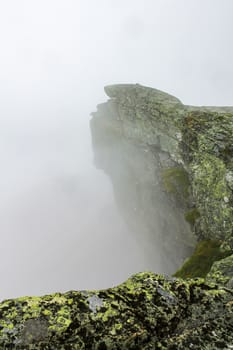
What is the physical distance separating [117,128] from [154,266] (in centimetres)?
4630

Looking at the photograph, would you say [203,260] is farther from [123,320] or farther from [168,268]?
[168,268]

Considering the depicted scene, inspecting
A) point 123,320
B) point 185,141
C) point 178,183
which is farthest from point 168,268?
point 123,320

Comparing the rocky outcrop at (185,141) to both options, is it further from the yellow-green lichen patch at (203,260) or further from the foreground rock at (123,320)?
the foreground rock at (123,320)

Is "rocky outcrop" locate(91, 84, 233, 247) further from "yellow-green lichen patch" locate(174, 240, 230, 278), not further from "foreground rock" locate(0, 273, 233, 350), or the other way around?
"foreground rock" locate(0, 273, 233, 350)

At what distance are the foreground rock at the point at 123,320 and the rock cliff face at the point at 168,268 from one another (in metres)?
0.03

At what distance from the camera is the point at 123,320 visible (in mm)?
10656

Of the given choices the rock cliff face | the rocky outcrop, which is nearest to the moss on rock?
the rocky outcrop

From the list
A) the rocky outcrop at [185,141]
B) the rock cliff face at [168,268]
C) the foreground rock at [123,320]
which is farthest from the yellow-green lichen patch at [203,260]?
the foreground rock at [123,320]

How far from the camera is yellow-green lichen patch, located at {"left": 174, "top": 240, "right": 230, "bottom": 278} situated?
27.3 meters

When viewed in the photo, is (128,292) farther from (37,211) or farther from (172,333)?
(37,211)

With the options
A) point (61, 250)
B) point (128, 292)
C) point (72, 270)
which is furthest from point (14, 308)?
point (61, 250)

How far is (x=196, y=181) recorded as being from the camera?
31.0m

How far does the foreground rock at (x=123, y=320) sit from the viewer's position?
992 cm

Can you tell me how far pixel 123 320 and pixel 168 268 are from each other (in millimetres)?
59844
